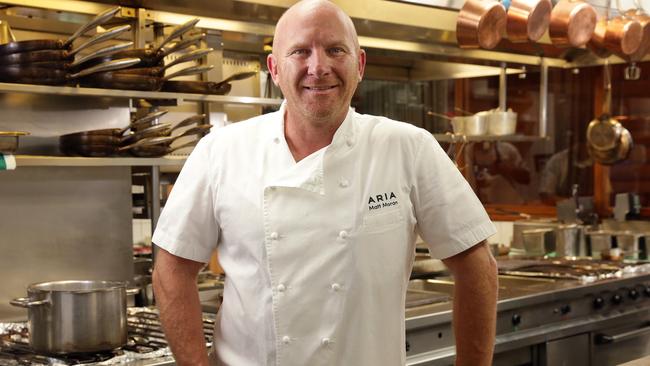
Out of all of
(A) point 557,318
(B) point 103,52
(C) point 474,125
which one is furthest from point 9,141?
(C) point 474,125

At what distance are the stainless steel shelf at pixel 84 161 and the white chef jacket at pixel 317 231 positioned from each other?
1193mm

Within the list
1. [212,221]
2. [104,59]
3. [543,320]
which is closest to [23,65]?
[104,59]

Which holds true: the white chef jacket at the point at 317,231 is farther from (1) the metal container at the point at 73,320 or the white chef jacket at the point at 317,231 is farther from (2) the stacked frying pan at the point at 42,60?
(2) the stacked frying pan at the point at 42,60

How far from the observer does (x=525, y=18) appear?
14.8 feet

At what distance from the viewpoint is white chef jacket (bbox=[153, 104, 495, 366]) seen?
2.00 meters

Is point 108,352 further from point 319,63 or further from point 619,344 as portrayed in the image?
point 619,344

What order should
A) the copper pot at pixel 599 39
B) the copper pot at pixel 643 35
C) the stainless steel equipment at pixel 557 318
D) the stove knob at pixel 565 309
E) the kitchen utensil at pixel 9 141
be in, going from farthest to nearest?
the copper pot at pixel 643 35, the copper pot at pixel 599 39, the stove knob at pixel 565 309, the stainless steel equipment at pixel 557 318, the kitchen utensil at pixel 9 141

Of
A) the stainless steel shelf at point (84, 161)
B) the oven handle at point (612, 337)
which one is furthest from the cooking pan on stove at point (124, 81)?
the oven handle at point (612, 337)

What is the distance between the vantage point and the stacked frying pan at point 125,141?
3.28 m

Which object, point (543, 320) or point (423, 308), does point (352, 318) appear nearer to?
point (423, 308)

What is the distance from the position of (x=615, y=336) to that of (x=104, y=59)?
2.56 meters

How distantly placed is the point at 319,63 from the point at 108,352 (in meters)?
1.30

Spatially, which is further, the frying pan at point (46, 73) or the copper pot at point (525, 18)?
the copper pot at point (525, 18)

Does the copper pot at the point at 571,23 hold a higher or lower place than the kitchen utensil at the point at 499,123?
higher
